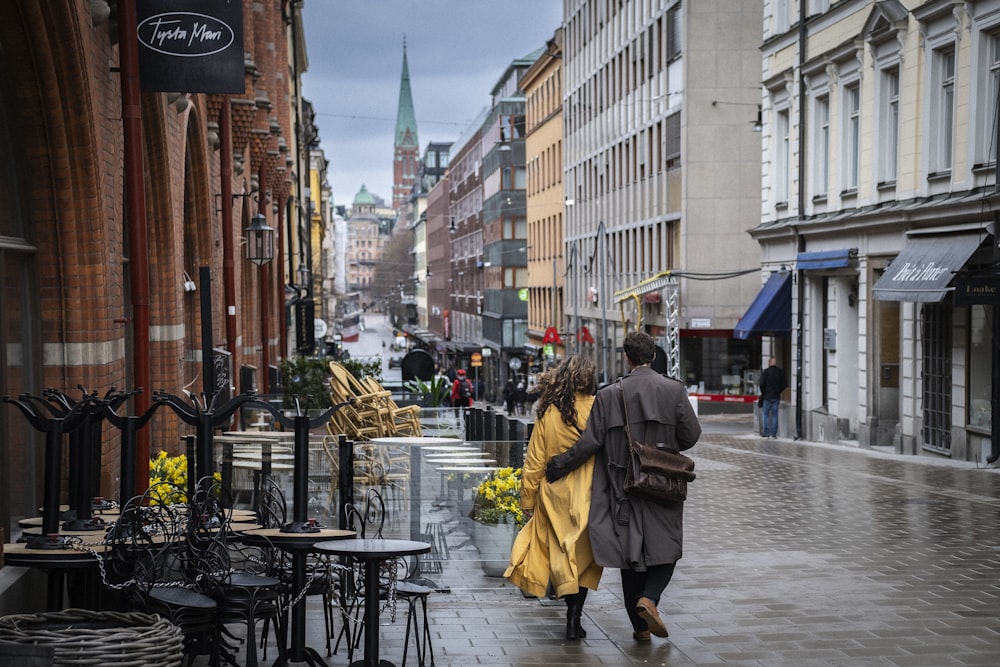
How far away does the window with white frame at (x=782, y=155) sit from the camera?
101 feet

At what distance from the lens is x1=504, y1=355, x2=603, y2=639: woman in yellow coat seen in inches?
335

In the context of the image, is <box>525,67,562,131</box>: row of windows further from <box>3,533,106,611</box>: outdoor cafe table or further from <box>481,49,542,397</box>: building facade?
<box>3,533,106,611</box>: outdoor cafe table

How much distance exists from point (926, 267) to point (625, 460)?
1421 centimetres

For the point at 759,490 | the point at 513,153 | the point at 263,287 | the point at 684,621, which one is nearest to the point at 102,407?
the point at 684,621

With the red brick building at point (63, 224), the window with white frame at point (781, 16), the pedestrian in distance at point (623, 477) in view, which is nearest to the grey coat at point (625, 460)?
the pedestrian in distance at point (623, 477)

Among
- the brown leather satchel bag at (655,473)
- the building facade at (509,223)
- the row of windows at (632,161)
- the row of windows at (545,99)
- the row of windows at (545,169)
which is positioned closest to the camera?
the brown leather satchel bag at (655,473)

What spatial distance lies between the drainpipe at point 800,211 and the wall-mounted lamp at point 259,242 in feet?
39.3

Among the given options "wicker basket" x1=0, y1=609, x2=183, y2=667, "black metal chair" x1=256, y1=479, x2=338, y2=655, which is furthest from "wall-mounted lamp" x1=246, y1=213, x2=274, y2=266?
"wicker basket" x1=0, y1=609, x2=183, y2=667

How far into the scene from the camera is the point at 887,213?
77.9ft

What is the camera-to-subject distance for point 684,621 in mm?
9055

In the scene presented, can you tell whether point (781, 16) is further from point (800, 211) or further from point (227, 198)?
point (227, 198)

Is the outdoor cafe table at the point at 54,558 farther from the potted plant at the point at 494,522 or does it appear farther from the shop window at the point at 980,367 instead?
the shop window at the point at 980,367

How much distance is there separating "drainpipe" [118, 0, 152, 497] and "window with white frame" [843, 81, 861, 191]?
19.1 m

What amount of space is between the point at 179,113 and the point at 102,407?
311 inches
